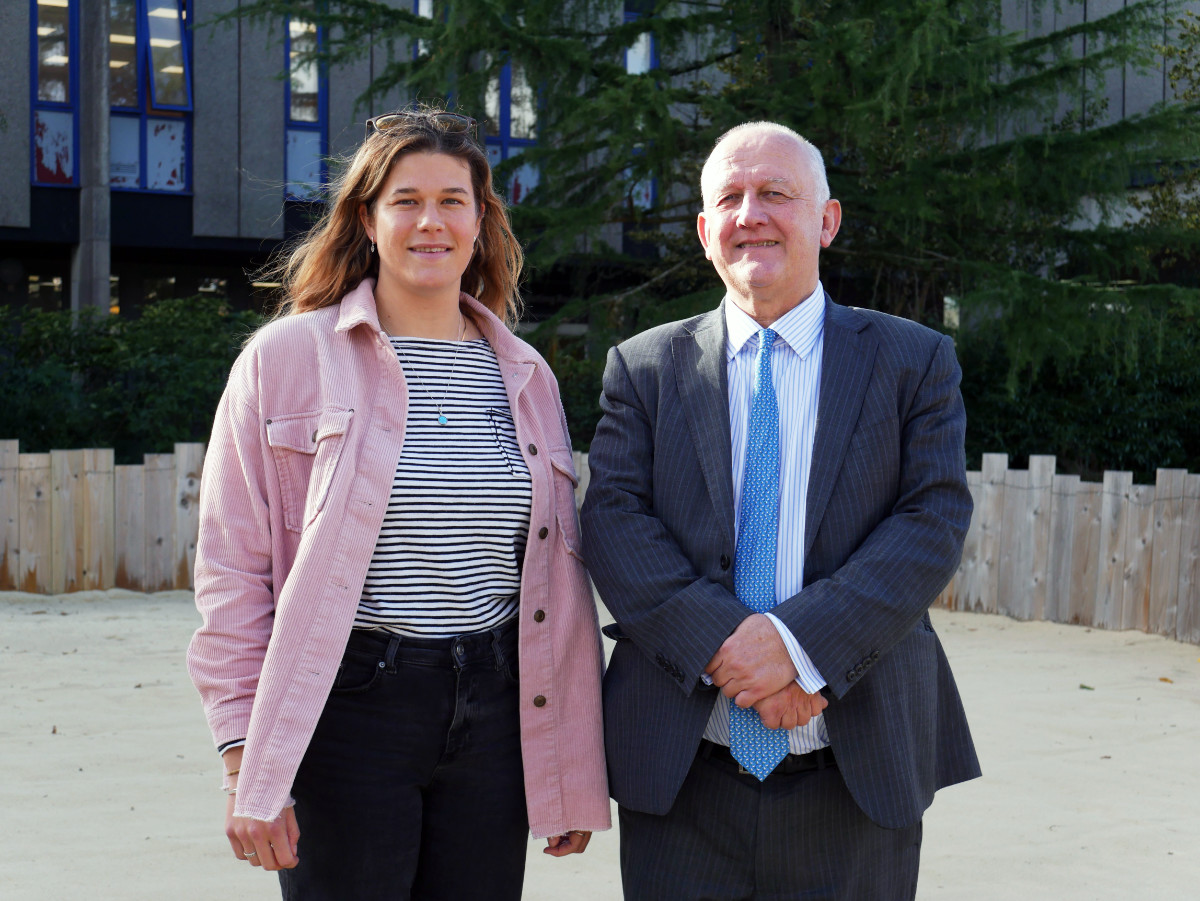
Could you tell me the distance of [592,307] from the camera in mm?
11281

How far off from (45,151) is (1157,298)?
13.9 meters

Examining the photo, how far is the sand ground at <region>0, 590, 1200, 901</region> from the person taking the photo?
4043mm

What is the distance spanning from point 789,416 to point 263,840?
137cm

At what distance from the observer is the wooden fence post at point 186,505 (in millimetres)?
8672

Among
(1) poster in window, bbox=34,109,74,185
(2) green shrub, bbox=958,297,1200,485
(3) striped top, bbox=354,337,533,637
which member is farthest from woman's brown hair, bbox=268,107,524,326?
(1) poster in window, bbox=34,109,74,185

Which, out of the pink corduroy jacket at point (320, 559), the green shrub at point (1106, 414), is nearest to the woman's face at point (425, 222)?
the pink corduroy jacket at point (320, 559)

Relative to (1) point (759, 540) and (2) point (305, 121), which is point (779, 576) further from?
(2) point (305, 121)

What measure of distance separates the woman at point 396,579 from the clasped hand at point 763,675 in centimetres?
37

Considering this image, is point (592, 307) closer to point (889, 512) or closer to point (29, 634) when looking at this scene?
point (29, 634)

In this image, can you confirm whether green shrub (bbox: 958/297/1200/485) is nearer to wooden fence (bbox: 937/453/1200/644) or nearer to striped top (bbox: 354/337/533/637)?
wooden fence (bbox: 937/453/1200/644)

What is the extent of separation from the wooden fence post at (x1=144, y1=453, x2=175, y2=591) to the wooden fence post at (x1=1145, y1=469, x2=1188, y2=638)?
6817mm

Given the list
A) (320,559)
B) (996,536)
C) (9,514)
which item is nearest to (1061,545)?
(996,536)

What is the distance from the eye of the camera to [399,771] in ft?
7.78

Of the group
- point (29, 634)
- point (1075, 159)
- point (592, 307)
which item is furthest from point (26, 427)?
point (1075, 159)
